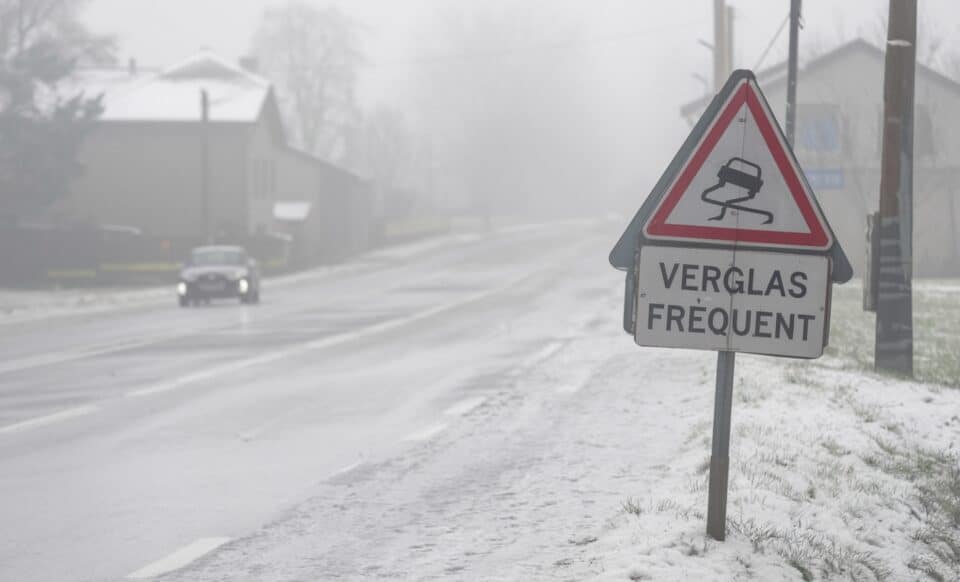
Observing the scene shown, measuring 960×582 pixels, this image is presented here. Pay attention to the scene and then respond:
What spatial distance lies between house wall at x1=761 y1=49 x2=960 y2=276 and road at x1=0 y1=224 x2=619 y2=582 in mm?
8611

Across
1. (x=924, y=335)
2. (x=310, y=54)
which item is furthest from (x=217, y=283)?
(x=310, y=54)

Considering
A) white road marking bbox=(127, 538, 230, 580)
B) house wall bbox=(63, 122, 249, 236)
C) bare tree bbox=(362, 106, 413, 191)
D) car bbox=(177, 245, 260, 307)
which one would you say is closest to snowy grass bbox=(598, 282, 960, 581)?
white road marking bbox=(127, 538, 230, 580)

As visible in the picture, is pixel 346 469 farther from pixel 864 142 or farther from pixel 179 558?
pixel 864 142

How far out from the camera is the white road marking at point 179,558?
661 centimetres

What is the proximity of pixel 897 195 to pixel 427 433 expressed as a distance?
510 cm

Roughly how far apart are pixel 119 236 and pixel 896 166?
43.1m

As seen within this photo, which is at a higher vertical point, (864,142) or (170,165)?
(864,142)

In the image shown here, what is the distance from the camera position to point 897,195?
13.5m

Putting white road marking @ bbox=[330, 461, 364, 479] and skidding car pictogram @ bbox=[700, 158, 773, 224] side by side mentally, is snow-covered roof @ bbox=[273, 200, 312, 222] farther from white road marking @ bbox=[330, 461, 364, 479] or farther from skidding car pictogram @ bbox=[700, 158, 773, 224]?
skidding car pictogram @ bbox=[700, 158, 773, 224]

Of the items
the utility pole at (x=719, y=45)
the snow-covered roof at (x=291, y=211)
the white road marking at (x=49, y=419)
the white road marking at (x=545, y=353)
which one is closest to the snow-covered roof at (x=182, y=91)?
the snow-covered roof at (x=291, y=211)

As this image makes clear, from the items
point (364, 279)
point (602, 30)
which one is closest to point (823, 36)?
point (364, 279)

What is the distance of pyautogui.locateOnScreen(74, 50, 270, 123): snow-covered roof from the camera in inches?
2494

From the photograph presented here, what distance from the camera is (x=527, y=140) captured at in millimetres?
119438

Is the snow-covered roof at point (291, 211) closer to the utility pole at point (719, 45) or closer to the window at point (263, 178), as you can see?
the window at point (263, 178)
